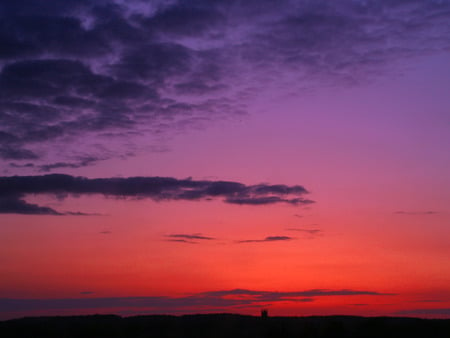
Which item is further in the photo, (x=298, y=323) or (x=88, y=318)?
(x=88, y=318)

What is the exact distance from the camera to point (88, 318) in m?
39.2

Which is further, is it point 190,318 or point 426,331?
point 190,318

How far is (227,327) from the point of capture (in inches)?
1379

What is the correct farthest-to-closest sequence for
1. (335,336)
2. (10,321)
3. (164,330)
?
(10,321) < (164,330) < (335,336)

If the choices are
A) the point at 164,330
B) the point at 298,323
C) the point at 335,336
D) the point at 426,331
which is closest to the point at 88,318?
the point at 164,330

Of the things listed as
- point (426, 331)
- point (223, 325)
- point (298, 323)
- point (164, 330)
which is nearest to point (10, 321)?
point (164, 330)

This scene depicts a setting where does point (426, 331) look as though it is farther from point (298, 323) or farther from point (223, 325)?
point (223, 325)

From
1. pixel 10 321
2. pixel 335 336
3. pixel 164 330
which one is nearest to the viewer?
pixel 335 336

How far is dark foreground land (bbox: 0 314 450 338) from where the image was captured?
33062 millimetres

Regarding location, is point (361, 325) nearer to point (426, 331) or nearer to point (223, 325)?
point (426, 331)

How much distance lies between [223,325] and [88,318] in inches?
342

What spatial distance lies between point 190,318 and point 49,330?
7.54 meters

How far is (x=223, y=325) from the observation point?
116ft

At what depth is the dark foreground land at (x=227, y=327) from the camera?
108ft
